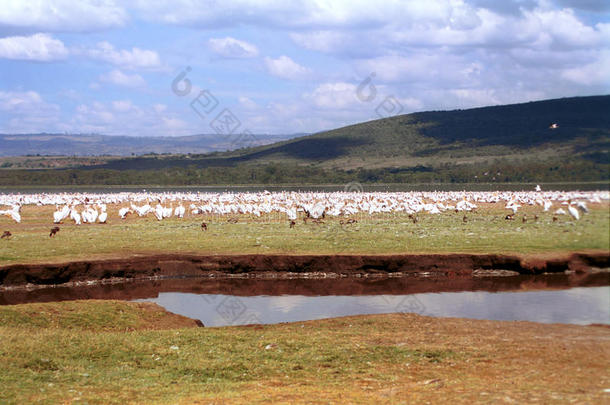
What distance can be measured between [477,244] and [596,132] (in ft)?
54.5

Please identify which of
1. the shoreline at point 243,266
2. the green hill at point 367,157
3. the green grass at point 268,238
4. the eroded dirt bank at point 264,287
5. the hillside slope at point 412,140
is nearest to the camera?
the eroded dirt bank at point 264,287

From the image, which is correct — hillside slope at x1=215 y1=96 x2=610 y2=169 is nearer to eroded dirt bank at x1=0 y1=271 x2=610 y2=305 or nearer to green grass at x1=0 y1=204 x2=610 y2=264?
green grass at x1=0 y1=204 x2=610 y2=264

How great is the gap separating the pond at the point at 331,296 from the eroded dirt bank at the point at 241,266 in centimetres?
53

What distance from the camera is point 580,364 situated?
28.7 feet

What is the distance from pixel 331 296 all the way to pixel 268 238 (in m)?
9.78

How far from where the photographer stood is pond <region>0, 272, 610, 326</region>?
16422mm

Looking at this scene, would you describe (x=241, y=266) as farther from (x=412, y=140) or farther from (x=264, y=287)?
(x=412, y=140)

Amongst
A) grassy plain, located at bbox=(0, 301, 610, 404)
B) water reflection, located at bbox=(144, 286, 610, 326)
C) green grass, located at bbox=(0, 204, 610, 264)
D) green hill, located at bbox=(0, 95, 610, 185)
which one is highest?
green hill, located at bbox=(0, 95, 610, 185)

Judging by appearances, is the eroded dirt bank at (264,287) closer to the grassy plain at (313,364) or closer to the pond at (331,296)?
the pond at (331,296)

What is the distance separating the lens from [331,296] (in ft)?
66.1

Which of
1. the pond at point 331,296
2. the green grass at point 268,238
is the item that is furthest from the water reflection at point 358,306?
the green grass at point 268,238

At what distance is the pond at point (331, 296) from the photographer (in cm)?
1642

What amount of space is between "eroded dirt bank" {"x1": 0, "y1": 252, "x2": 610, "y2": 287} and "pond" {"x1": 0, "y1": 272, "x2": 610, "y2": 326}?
530 millimetres

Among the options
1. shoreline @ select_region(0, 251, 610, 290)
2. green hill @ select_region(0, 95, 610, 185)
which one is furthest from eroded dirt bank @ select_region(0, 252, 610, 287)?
green hill @ select_region(0, 95, 610, 185)
